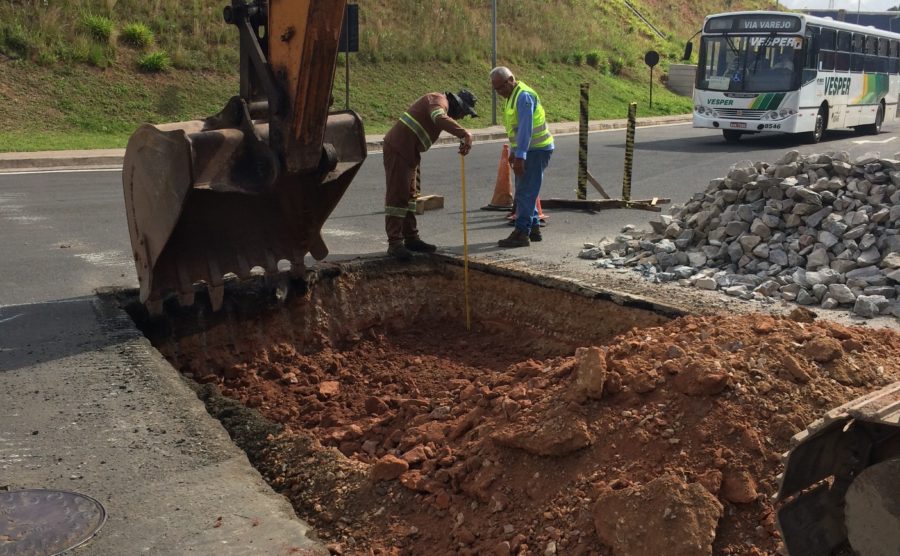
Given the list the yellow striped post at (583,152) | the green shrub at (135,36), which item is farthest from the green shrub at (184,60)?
the yellow striped post at (583,152)

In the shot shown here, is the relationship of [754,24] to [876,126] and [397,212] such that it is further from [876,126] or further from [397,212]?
[397,212]

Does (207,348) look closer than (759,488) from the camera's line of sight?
No

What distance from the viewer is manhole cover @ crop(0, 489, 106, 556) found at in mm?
3533

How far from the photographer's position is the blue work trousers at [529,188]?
30.7 feet

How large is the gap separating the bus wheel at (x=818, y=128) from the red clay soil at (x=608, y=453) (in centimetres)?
1812

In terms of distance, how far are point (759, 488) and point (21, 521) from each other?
9.80 ft

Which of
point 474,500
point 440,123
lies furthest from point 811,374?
point 440,123

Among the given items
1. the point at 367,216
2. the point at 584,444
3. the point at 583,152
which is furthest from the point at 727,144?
the point at 584,444

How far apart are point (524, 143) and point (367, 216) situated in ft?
9.42

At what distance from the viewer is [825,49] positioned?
2097cm

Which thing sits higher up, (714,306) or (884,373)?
(884,373)

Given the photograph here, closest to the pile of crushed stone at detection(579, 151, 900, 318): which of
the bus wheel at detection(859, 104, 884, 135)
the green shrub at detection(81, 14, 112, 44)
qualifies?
the green shrub at detection(81, 14, 112, 44)

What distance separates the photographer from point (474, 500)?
12.9 feet

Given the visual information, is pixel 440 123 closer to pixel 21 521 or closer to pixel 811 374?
pixel 811 374
